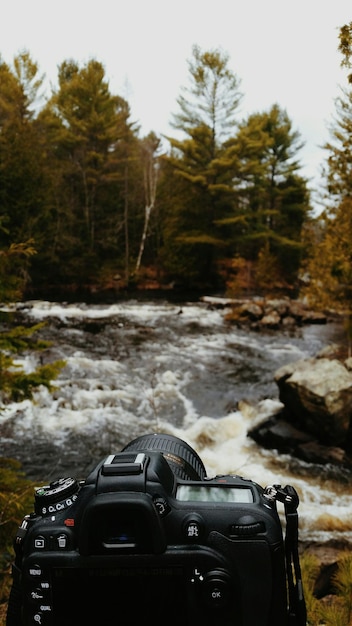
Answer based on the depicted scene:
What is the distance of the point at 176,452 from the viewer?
2068 millimetres

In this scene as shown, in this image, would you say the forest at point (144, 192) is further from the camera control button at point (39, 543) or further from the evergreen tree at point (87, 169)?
the camera control button at point (39, 543)

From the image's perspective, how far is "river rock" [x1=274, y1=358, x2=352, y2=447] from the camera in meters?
6.23

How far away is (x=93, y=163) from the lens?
22.1 m

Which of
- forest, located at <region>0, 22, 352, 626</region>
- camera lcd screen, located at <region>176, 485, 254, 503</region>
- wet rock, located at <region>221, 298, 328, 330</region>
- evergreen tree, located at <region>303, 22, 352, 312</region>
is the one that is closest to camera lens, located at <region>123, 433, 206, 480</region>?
camera lcd screen, located at <region>176, 485, 254, 503</region>

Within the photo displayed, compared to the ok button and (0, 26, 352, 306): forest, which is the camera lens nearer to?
the ok button

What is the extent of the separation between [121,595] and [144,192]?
75.2 ft

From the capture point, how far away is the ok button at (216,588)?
4.61ft

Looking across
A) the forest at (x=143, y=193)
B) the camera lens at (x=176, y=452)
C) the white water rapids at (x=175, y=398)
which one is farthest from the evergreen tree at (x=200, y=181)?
the camera lens at (x=176, y=452)

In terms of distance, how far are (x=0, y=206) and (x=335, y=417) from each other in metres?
14.7

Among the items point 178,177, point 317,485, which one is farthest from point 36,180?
point 317,485

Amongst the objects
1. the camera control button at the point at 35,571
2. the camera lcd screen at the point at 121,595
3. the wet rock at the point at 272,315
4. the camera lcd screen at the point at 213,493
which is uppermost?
the camera lcd screen at the point at 213,493

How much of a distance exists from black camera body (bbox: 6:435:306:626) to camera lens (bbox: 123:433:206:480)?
0.42m

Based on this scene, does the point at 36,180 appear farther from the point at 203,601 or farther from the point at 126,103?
the point at 203,601

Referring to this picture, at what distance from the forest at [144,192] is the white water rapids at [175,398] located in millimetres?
6274
